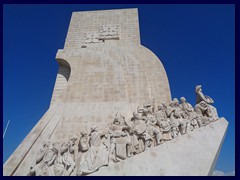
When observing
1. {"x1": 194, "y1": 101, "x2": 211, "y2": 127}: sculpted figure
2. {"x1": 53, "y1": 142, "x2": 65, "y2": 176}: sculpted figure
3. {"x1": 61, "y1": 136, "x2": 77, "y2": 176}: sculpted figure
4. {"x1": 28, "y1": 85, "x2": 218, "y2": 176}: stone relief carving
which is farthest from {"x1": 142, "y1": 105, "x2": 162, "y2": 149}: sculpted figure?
{"x1": 53, "y1": 142, "x2": 65, "y2": 176}: sculpted figure

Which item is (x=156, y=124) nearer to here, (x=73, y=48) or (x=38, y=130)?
(x=38, y=130)

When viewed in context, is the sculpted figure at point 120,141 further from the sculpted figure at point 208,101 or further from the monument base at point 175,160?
the sculpted figure at point 208,101

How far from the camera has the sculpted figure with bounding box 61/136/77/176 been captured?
5.55 m

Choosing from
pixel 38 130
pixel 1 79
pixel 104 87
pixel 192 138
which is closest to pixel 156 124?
pixel 192 138

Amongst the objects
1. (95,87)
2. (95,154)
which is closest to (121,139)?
(95,154)

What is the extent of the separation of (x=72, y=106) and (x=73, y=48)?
3.77 meters

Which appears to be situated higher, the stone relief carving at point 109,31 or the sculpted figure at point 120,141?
the stone relief carving at point 109,31

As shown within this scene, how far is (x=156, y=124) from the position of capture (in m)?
6.73

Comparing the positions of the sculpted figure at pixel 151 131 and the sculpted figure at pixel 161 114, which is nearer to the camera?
the sculpted figure at pixel 151 131

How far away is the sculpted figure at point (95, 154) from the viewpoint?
17.4ft

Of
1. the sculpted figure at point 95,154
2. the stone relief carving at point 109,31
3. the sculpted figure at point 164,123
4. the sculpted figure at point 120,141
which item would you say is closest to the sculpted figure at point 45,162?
the sculpted figure at point 95,154

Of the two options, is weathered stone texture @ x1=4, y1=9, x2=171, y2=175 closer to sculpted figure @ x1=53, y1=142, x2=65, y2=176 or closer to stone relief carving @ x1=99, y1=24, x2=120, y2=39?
stone relief carving @ x1=99, y1=24, x2=120, y2=39

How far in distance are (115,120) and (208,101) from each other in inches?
135

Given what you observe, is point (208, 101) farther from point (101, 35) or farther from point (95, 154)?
point (101, 35)
